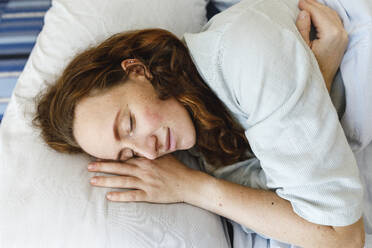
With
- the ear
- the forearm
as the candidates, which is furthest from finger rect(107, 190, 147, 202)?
the ear

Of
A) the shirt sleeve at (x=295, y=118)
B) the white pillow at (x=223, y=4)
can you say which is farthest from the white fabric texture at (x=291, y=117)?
the white pillow at (x=223, y=4)

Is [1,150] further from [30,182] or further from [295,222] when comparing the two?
[295,222]

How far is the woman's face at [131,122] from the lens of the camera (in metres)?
0.75

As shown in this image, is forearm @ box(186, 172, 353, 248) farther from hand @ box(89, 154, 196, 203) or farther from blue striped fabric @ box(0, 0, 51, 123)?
blue striped fabric @ box(0, 0, 51, 123)

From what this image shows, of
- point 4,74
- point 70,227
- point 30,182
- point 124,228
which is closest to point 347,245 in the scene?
point 124,228

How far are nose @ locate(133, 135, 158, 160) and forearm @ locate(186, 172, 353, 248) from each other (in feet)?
0.43

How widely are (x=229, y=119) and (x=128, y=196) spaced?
29cm

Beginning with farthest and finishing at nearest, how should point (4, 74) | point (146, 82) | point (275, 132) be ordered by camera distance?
point (4, 74) < point (146, 82) < point (275, 132)

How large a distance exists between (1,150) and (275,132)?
1.95 ft

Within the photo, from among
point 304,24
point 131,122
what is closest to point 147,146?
point 131,122

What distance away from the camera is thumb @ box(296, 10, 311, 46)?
0.79m

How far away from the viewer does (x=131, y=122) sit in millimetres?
758

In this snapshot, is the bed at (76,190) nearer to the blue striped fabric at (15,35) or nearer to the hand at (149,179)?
the hand at (149,179)

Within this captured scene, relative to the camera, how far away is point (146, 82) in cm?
79
